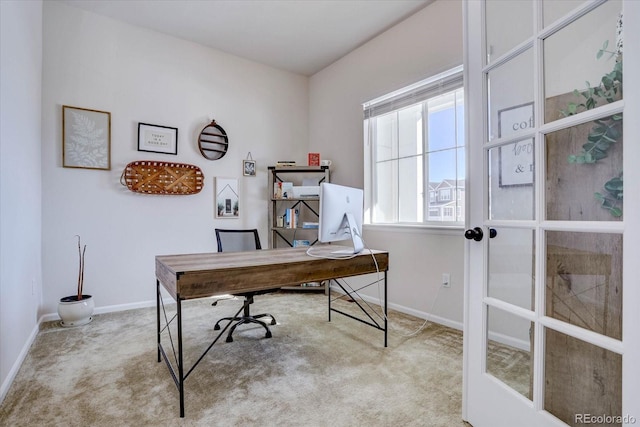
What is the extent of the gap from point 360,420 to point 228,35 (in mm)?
3581

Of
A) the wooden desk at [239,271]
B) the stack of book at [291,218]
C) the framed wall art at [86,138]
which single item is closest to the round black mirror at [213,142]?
the framed wall art at [86,138]

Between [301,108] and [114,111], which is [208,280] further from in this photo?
[301,108]

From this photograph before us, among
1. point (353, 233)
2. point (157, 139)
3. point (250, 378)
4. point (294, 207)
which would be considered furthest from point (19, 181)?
point (294, 207)

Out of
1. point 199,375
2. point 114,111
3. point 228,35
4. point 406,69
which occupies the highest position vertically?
point 228,35

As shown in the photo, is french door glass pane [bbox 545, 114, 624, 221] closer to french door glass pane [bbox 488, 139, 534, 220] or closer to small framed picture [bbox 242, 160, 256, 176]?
french door glass pane [bbox 488, 139, 534, 220]

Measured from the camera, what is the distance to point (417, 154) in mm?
2992

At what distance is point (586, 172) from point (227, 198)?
3304 mm

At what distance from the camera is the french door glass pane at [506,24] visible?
1.18m

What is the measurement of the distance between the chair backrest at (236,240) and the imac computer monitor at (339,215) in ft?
3.54

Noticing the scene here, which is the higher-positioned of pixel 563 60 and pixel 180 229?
pixel 563 60

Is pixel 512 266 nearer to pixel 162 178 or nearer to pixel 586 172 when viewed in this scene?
pixel 586 172

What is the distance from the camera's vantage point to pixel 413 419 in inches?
57.2

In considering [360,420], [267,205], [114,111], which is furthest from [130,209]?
[360,420]

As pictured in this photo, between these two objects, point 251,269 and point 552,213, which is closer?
point 552,213
